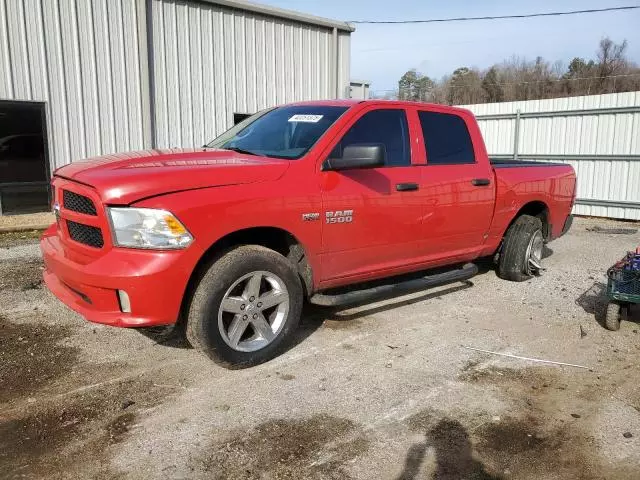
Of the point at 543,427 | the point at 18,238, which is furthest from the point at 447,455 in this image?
the point at 18,238

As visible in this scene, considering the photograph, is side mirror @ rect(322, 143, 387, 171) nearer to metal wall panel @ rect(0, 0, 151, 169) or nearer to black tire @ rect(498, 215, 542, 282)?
black tire @ rect(498, 215, 542, 282)

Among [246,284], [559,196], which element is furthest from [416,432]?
[559,196]

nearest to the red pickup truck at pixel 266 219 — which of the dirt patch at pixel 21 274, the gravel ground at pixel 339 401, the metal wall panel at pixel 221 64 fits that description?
the gravel ground at pixel 339 401

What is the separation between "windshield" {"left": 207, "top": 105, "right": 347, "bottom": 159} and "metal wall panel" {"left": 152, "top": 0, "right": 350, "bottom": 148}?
659 cm

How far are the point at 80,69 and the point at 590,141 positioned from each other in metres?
10.8

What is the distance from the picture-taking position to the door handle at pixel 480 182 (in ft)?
17.2

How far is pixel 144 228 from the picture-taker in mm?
3254

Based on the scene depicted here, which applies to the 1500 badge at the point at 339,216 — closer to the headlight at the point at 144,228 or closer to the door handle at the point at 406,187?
the door handle at the point at 406,187

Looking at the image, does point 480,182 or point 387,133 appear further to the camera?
point 480,182

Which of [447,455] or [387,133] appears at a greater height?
[387,133]

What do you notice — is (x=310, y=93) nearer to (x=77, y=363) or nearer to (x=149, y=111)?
(x=149, y=111)

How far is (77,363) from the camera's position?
3877 mm

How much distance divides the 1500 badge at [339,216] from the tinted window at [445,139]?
116 centimetres

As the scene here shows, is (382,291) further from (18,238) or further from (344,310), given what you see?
(18,238)
